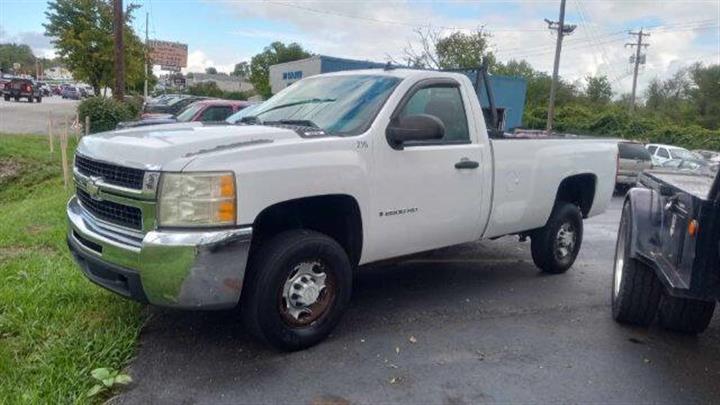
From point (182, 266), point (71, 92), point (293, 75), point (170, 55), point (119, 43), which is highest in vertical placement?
point (170, 55)

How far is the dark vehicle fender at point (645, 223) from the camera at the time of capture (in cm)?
428

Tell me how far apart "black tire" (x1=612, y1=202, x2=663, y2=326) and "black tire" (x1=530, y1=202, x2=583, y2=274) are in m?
1.18

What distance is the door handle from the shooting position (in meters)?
4.75

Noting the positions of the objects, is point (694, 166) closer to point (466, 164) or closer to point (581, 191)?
point (581, 191)

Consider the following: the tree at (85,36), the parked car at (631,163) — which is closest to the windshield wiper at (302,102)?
the parked car at (631,163)

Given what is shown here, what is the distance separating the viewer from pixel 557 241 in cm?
620

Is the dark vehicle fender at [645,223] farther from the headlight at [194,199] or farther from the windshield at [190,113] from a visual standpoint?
the windshield at [190,113]

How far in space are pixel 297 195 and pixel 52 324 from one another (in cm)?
194

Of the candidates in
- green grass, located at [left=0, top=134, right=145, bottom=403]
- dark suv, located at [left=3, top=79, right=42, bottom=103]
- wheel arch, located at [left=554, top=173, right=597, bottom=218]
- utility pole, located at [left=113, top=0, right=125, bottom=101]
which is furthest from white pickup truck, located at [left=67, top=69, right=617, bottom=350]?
dark suv, located at [left=3, top=79, right=42, bottom=103]

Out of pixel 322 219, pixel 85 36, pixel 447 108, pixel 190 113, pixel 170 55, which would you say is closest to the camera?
pixel 322 219

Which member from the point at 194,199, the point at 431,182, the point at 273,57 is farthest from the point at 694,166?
the point at 273,57

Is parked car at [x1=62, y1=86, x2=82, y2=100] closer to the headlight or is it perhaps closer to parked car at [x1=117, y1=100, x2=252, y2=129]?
parked car at [x1=117, y1=100, x2=252, y2=129]

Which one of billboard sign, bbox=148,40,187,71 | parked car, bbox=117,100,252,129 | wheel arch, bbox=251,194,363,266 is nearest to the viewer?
wheel arch, bbox=251,194,363,266

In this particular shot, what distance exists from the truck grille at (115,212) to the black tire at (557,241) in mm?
3937
